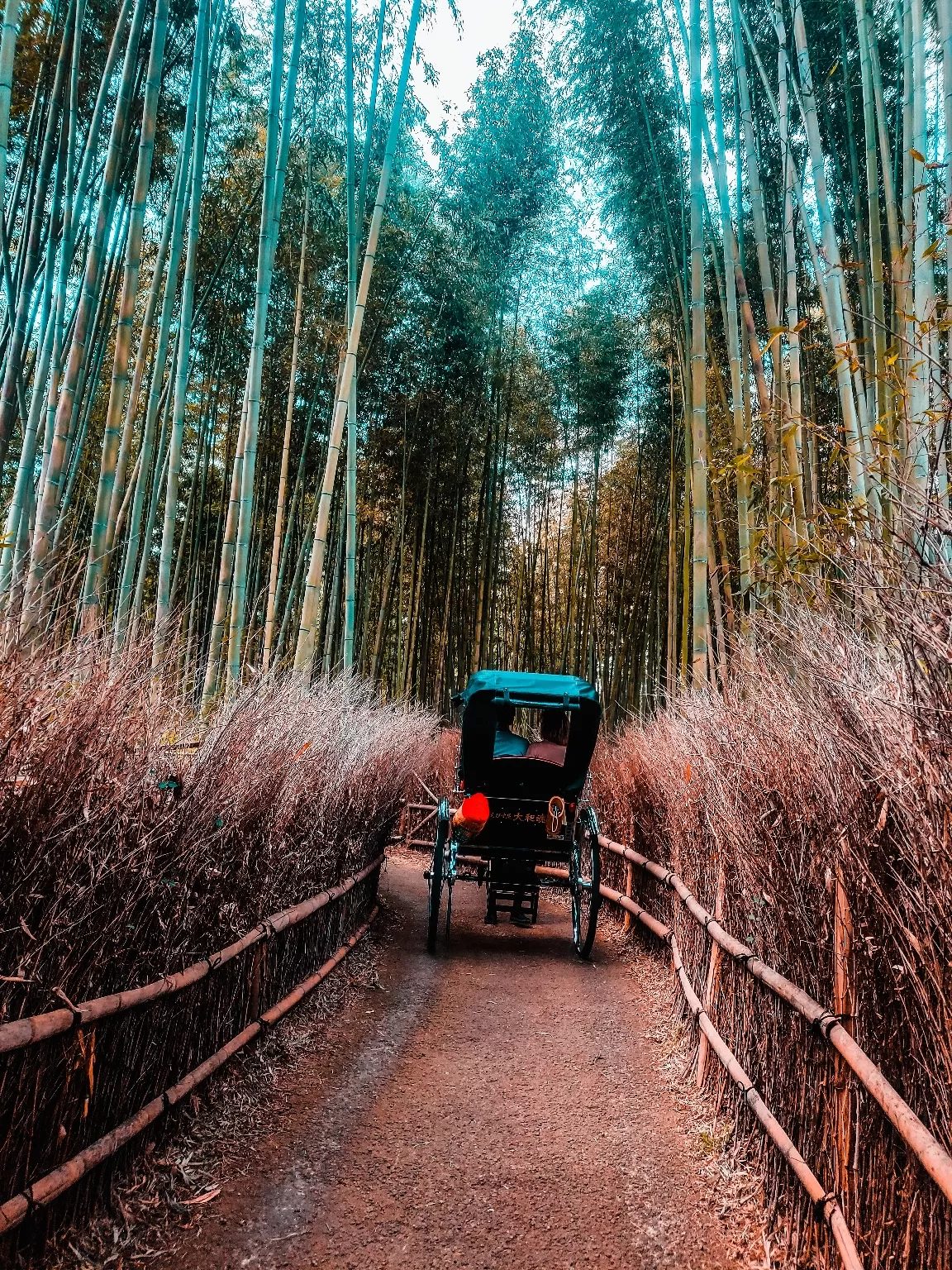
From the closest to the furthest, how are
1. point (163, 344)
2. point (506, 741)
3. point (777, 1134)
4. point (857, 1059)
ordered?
1. point (857, 1059)
2. point (777, 1134)
3. point (163, 344)
4. point (506, 741)

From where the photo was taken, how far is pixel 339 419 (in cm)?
489

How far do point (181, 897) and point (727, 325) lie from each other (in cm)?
480

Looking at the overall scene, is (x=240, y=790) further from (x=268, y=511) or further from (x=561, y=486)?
(x=561, y=486)

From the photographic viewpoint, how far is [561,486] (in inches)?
441

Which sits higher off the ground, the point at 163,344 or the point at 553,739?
the point at 163,344

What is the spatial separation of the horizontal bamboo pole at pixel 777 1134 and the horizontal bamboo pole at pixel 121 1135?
149 cm

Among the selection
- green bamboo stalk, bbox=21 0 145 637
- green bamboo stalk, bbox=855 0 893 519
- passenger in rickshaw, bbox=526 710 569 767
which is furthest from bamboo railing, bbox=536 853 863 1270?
green bamboo stalk, bbox=21 0 145 637

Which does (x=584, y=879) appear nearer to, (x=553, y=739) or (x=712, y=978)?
(x=553, y=739)

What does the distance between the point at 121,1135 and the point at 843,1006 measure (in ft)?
5.23

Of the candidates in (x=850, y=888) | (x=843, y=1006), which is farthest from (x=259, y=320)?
(x=843, y=1006)

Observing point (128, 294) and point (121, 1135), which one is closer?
point (121, 1135)

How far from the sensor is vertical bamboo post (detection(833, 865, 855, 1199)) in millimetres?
1521

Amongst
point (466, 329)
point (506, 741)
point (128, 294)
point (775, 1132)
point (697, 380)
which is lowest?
point (775, 1132)

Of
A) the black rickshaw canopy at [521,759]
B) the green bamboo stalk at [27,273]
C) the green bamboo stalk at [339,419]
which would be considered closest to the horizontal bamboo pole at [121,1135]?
the black rickshaw canopy at [521,759]
